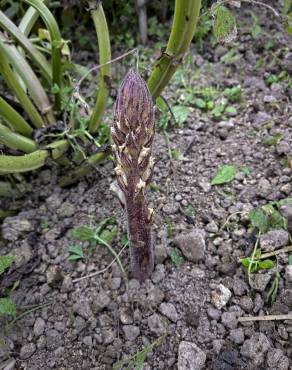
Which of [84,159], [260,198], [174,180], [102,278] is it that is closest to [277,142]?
[260,198]

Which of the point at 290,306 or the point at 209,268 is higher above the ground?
the point at 209,268

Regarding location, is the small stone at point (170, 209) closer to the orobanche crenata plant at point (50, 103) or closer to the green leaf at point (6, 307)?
the orobanche crenata plant at point (50, 103)

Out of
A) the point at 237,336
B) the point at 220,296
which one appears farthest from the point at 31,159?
the point at 237,336

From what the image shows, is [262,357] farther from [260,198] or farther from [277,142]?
[277,142]

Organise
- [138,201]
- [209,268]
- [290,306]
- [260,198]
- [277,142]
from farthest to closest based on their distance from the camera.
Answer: [277,142], [260,198], [209,268], [290,306], [138,201]

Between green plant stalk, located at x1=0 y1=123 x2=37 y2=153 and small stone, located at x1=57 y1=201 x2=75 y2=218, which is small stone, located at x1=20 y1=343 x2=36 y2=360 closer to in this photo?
small stone, located at x1=57 y1=201 x2=75 y2=218

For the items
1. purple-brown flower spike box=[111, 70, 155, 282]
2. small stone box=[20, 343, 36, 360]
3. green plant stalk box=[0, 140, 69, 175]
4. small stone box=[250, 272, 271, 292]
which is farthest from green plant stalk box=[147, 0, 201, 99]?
small stone box=[20, 343, 36, 360]

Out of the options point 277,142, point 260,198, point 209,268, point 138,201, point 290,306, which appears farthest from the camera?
point 277,142
